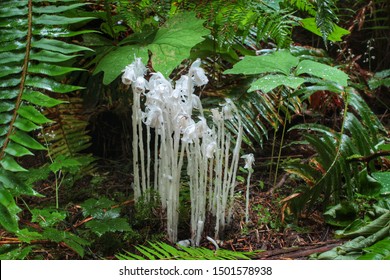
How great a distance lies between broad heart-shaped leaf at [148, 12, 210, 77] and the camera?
1647 mm

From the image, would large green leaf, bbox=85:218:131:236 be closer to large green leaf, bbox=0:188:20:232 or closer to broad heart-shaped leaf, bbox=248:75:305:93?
large green leaf, bbox=0:188:20:232

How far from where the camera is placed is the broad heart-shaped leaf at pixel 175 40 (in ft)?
5.40

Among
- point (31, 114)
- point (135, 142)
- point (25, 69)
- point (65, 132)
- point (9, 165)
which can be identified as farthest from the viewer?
point (65, 132)

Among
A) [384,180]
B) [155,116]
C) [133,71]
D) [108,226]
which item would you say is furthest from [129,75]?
[384,180]

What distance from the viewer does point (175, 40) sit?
1731 millimetres

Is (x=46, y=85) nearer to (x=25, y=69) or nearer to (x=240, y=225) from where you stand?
(x=25, y=69)

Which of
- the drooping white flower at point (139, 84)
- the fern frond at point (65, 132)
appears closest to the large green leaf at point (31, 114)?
the drooping white flower at point (139, 84)

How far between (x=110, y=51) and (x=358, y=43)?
2179 millimetres

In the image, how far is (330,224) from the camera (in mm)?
1676

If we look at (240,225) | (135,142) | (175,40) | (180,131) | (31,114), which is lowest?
(240,225)

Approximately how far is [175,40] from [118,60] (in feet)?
0.73

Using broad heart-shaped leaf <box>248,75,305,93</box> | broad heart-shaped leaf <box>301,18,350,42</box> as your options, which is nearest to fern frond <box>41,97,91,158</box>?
broad heart-shaped leaf <box>248,75,305,93</box>

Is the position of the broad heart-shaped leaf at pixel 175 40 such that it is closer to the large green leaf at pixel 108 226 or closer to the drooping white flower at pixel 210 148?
the drooping white flower at pixel 210 148

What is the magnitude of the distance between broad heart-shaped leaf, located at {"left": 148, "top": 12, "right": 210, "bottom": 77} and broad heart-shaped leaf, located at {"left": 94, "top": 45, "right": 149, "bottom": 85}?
0.14 feet
